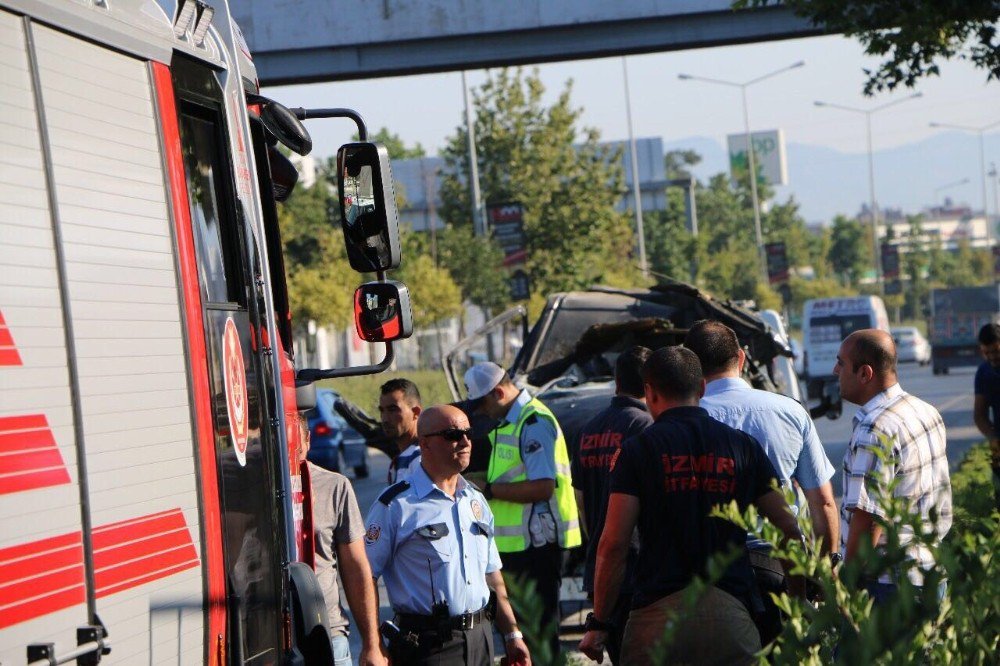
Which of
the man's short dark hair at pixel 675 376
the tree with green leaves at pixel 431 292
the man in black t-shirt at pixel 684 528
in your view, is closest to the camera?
the man in black t-shirt at pixel 684 528

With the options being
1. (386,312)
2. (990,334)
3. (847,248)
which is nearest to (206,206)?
(386,312)

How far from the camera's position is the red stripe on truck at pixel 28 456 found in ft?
10.5

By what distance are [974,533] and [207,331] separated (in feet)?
7.06

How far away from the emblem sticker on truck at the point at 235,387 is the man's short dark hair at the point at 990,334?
20.6 ft

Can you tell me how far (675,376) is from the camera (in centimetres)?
516

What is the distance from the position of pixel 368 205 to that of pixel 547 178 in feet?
112

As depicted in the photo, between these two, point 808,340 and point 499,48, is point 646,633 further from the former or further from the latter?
point 808,340

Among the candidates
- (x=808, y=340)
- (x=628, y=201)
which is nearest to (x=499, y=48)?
(x=808, y=340)

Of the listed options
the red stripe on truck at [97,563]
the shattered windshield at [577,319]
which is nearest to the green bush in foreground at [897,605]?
the red stripe on truck at [97,563]

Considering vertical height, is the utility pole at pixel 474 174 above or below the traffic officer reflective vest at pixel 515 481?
above

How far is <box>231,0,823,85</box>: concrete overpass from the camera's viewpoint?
57.3ft

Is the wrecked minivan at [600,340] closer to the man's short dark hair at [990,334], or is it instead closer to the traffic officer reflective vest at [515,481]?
the man's short dark hair at [990,334]

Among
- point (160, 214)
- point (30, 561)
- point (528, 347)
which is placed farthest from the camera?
point (528, 347)

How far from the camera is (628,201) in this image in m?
85.1
